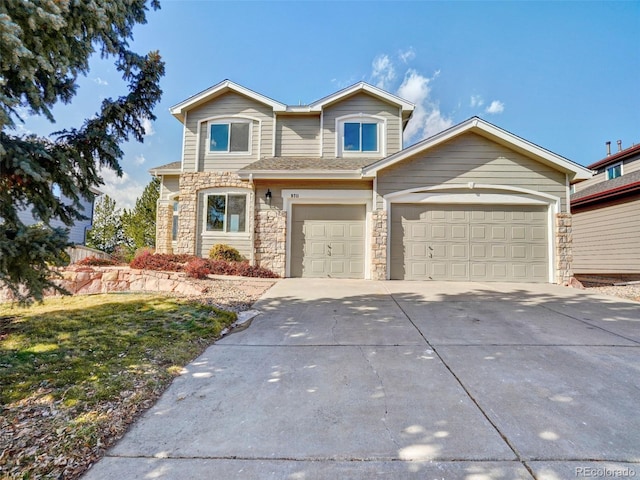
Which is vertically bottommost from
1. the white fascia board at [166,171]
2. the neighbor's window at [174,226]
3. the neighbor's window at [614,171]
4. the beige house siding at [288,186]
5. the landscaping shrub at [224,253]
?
the landscaping shrub at [224,253]

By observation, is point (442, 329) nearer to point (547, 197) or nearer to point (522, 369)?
point (522, 369)

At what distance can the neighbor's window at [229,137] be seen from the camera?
1177cm

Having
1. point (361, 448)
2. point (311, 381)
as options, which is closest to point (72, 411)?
point (311, 381)

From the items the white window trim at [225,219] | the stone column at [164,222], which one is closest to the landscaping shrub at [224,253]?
the white window trim at [225,219]

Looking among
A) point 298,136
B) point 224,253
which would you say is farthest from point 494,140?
point 224,253

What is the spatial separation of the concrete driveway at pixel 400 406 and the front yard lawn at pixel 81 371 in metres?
0.22

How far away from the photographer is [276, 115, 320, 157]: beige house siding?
11.8 metres

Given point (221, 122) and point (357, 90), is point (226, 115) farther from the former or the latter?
point (357, 90)

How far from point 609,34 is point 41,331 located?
60.8 feet

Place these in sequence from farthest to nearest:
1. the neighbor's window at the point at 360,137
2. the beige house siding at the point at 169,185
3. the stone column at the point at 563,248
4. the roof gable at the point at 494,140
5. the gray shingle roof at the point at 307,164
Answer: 1. the beige house siding at the point at 169,185
2. the neighbor's window at the point at 360,137
3. the gray shingle roof at the point at 307,164
4. the stone column at the point at 563,248
5. the roof gable at the point at 494,140

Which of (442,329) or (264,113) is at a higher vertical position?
(264,113)

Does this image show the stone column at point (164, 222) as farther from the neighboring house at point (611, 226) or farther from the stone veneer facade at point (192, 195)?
the neighboring house at point (611, 226)

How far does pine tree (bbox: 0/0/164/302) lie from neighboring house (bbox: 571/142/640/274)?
13.4m

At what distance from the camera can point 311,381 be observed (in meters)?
2.79
